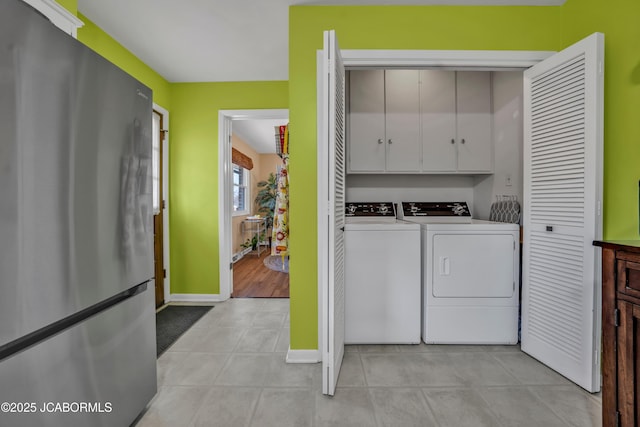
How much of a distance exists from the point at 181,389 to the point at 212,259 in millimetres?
1791

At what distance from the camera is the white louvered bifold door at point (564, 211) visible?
1.71m

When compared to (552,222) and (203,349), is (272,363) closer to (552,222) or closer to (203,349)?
(203,349)

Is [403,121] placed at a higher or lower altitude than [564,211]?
higher

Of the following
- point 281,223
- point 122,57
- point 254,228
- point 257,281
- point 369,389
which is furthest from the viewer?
point 254,228

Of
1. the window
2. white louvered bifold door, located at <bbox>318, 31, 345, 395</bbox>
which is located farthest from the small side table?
white louvered bifold door, located at <bbox>318, 31, 345, 395</bbox>

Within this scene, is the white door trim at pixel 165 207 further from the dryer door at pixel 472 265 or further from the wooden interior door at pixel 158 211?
the dryer door at pixel 472 265

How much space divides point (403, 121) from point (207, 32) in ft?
5.90

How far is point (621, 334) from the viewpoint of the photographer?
1.18 meters

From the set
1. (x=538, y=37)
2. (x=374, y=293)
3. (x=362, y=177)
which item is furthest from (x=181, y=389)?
(x=538, y=37)

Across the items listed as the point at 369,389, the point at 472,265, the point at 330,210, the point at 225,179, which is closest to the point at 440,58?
the point at 330,210

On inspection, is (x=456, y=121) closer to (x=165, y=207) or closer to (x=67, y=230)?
(x=67, y=230)

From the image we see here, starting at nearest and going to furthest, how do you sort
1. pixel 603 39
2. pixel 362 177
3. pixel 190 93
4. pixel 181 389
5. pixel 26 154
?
pixel 26 154 → pixel 603 39 → pixel 181 389 → pixel 362 177 → pixel 190 93

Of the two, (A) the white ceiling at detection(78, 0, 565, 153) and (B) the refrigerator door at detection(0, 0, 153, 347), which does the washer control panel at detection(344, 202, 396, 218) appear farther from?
(B) the refrigerator door at detection(0, 0, 153, 347)

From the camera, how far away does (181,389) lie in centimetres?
178
